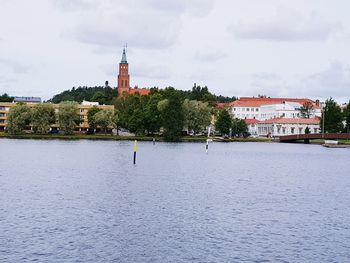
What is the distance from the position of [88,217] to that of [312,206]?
56.1 ft

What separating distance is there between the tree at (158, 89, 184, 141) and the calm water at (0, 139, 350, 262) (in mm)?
87833

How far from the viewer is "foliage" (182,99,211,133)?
563 feet

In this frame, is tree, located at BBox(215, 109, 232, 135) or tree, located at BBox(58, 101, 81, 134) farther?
tree, located at BBox(215, 109, 232, 135)

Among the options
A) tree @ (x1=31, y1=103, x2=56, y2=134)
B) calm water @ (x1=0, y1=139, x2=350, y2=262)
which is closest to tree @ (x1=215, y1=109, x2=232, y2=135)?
tree @ (x1=31, y1=103, x2=56, y2=134)

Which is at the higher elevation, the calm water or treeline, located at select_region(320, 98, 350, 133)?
treeline, located at select_region(320, 98, 350, 133)

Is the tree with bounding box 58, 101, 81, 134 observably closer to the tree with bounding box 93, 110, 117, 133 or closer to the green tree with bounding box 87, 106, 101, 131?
the tree with bounding box 93, 110, 117, 133

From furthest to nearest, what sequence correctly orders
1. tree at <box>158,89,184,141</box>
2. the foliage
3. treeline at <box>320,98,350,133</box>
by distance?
treeline at <box>320,98,350,133</box>
the foliage
tree at <box>158,89,184,141</box>

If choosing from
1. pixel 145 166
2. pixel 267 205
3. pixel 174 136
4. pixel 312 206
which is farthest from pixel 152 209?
pixel 174 136

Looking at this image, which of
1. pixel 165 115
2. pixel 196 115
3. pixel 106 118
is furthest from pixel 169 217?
pixel 106 118

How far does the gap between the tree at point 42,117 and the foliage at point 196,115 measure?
3641 centimetres

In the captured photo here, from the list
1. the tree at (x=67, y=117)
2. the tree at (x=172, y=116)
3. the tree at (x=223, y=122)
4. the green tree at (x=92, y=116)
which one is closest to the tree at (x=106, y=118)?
the green tree at (x=92, y=116)

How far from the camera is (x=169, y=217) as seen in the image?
38312mm

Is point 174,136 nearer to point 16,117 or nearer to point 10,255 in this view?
point 16,117

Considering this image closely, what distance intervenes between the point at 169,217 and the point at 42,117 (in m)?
132
